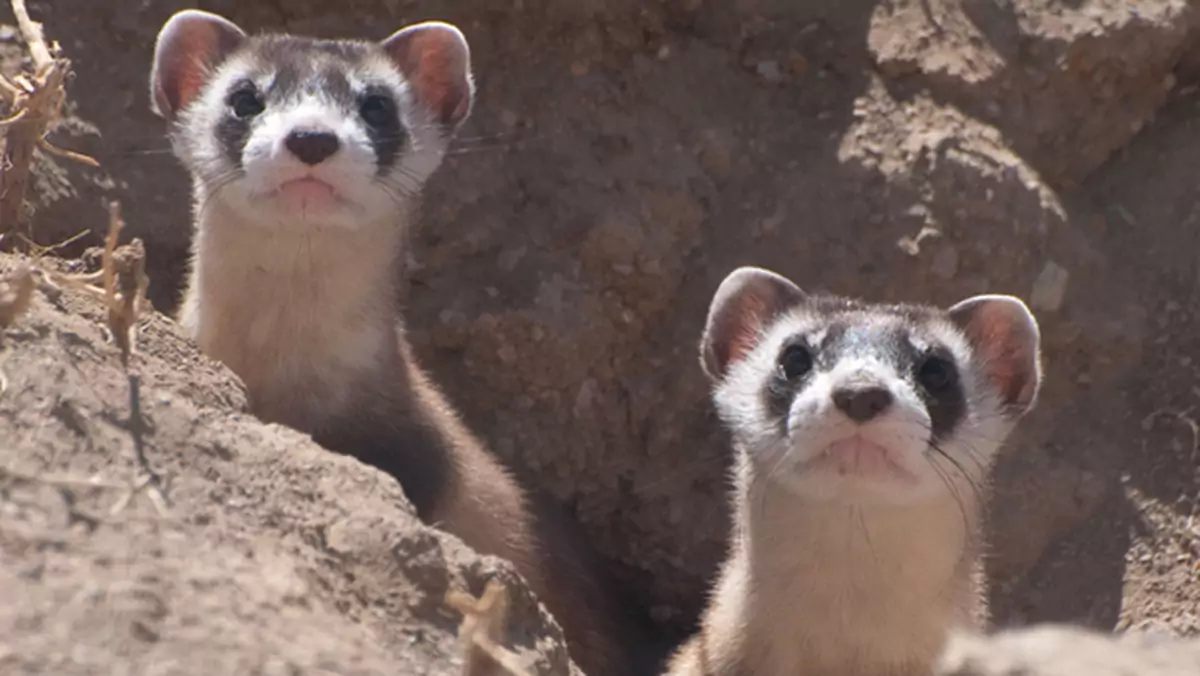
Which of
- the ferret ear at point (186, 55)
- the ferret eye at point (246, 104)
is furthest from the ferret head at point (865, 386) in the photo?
the ferret ear at point (186, 55)

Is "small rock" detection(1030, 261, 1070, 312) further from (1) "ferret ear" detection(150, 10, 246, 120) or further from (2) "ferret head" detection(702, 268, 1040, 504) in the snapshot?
(1) "ferret ear" detection(150, 10, 246, 120)

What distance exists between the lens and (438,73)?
14.0 ft

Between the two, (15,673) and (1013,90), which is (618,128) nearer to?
(1013,90)

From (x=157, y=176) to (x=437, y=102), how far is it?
0.91 m

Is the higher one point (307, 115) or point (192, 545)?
point (307, 115)

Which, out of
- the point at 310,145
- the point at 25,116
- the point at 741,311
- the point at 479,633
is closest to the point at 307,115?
the point at 310,145

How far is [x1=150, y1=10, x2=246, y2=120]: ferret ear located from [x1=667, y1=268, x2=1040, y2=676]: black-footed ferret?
4.91ft

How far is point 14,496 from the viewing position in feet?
7.64

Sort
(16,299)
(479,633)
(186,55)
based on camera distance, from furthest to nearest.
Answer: (186,55) < (16,299) < (479,633)

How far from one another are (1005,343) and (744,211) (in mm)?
1198

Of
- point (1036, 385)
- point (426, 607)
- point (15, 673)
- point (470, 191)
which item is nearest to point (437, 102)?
point (470, 191)

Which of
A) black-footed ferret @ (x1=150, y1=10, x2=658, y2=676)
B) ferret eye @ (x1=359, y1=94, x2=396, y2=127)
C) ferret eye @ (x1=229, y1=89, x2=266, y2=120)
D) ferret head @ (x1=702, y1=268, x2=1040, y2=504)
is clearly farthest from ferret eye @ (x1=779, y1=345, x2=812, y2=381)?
ferret eye @ (x1=229, y1=89, x2=266, y2=120)

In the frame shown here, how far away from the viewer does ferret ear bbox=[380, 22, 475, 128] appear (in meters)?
4.18

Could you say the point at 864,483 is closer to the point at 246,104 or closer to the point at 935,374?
the point at 935,374
